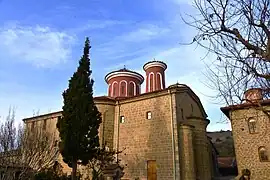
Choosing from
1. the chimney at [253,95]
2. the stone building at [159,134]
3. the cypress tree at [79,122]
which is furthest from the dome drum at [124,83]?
the chimney at [253,95]

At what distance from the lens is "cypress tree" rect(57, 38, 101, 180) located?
1508cm

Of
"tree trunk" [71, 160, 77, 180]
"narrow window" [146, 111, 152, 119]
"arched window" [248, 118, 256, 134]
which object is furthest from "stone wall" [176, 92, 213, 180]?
"tree trunk" [71, 160, 77, 180]

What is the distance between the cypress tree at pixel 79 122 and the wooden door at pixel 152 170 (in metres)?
4.98

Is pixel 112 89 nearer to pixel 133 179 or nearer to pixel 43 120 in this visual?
pixel 43 120

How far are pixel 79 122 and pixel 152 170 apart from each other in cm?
689

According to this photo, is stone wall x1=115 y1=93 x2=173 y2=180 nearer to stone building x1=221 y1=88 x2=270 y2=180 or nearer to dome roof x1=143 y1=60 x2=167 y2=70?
stone building x1=221 y1=88 x2=270 y2=180

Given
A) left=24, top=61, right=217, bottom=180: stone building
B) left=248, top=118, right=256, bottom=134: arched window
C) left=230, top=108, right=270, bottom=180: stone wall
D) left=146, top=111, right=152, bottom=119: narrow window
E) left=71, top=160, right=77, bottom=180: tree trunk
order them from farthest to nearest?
1. left=146, top=111, right=152, bottom=119: narrow window
2. left=248, top=118, right=256, bottom=134: arched window
3. left=24, top=61, right=217, bottom=180: stone building
4. left=230, top=108, right=270, bottom=180: stone wall
5. left=71, top=160, right=77, bottom=180: tree trunk

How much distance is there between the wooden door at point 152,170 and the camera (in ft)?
62.7

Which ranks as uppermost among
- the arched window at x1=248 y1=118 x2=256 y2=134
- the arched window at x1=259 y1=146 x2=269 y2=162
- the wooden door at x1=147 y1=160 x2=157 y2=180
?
the arched window at x1=248 y1=118 x2=256 y2=134

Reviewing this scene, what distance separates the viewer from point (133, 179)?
65.3 feet

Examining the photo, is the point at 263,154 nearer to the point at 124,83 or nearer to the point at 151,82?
the point at 151,82

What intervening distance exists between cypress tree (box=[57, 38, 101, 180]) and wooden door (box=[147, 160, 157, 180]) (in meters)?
4.98

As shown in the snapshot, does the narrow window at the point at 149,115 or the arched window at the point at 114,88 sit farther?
the arched window at the point at 114,88

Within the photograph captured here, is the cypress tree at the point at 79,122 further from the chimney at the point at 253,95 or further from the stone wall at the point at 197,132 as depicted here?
the chimney at the point at 253,95
